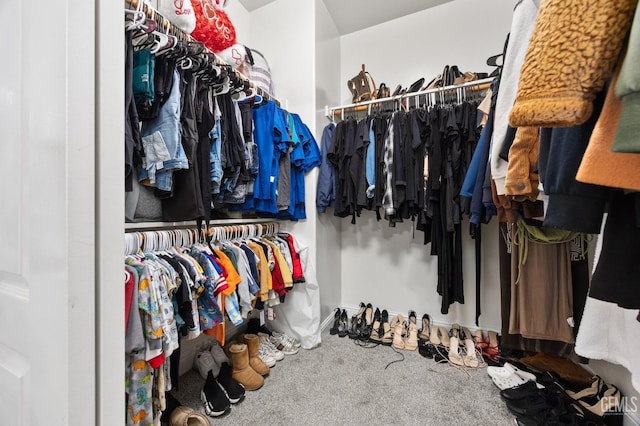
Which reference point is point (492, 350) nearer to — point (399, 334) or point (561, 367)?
point (561, 367)

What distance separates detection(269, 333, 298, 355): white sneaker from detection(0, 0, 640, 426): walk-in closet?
0.01 meters

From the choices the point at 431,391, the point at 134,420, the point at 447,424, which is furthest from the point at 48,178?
the point at 431,391

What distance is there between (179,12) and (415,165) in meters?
1.55

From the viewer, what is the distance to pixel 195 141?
3.64 ft

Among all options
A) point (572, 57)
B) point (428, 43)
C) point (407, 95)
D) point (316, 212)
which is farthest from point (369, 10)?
point (572, 57)

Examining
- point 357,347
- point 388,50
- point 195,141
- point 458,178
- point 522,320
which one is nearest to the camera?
point 195,141

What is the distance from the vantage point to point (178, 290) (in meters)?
1.02

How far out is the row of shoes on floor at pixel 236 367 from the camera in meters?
1.24

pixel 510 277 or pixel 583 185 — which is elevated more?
pixel 583 185

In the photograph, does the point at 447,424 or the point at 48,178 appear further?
the point at 447,424

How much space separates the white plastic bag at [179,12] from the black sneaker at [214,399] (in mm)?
1758

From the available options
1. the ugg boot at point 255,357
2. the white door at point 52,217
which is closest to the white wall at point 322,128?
the ugg boot at point 255,357

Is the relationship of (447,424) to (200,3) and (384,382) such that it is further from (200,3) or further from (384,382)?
(200,3)

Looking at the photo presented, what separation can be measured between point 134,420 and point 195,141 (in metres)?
1.10
